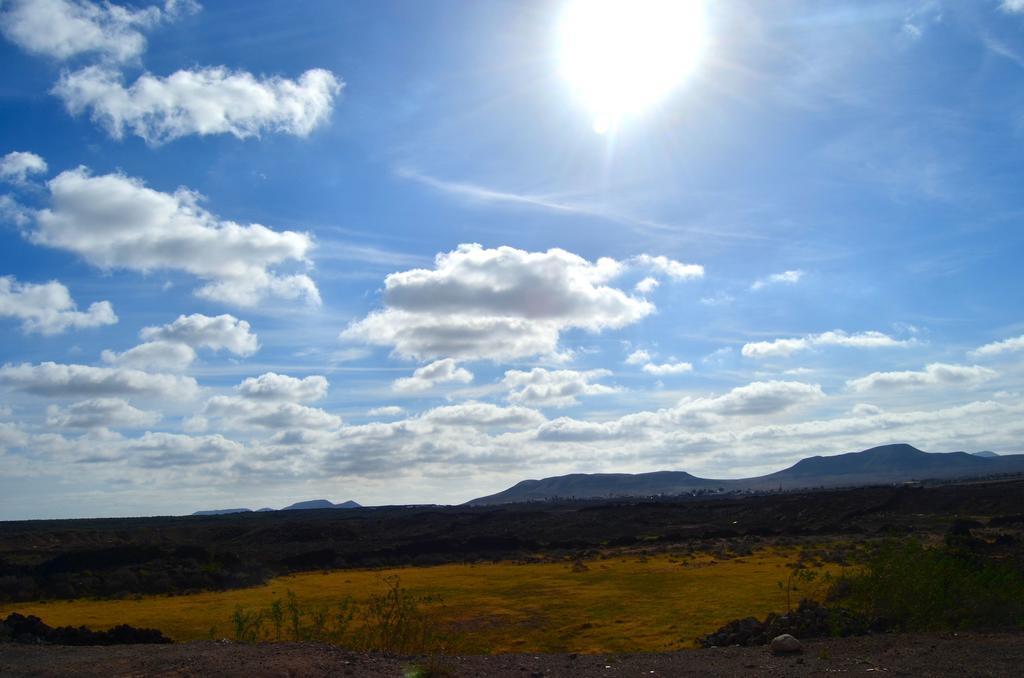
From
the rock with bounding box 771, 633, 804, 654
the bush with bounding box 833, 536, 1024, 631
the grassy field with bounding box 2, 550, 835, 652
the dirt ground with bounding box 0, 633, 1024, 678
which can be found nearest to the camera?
the dirt ground with bounding box 0, 633, 1024, 678

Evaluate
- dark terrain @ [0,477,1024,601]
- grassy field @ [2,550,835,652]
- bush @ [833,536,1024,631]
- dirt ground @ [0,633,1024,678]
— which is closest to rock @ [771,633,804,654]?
dirt ground @ [0,633,1024,678]

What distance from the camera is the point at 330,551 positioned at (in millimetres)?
49906

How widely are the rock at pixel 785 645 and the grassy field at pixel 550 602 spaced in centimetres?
435

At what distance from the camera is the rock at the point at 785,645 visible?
13523 millimetres

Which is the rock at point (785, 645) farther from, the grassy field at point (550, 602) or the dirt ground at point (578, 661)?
Answer: the grassy field at point (550, 602)

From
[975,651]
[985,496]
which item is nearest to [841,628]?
[975,651]

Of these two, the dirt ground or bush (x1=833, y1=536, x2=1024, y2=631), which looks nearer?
the dirt ground

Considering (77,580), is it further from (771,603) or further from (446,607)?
(771,603)

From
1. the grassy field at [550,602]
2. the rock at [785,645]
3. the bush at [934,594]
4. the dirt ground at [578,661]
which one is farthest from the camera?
the grassy field at [550,602]

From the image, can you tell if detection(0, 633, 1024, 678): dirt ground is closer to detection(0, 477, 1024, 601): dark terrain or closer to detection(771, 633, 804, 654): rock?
detection(771, 633, 804, 654): rock

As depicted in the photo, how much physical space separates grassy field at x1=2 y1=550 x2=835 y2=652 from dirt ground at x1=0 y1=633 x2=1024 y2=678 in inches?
128

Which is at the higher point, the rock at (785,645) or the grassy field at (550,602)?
the rock at (785,645)

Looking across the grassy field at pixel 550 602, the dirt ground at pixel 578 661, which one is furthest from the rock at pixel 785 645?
the grassy field at pixel 550 602

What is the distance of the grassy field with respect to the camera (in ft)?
66.4
